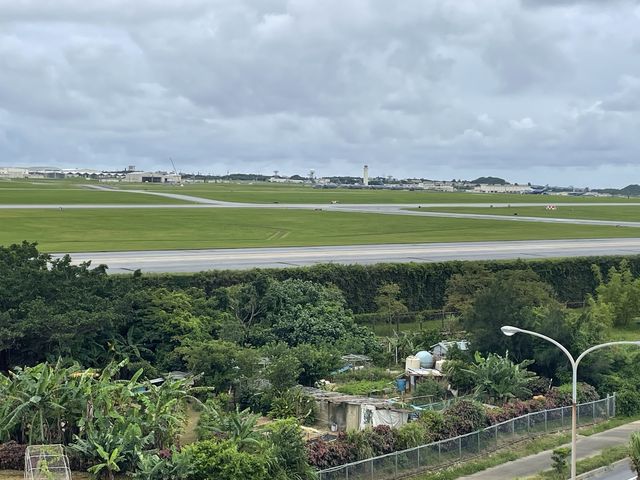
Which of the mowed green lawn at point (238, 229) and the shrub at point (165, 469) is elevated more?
the mowed green lawn at point (238, 229)

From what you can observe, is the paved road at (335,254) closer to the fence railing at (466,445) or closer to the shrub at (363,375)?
the shrub at (363,375)

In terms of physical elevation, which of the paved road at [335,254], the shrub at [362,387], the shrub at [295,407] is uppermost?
the paved road at [335,254]

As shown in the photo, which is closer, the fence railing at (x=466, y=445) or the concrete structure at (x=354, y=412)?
the fence railing at (x=466, y=445)

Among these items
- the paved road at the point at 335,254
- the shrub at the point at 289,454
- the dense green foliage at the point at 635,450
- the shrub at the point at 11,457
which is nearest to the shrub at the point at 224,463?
the shrub at the point at 289,454

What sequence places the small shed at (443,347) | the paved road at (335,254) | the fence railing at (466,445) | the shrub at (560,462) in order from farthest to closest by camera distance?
the paved road at (335,254) < the small shed at (443,347) < the shrub at (560,462) < the fence railing at (466,445)

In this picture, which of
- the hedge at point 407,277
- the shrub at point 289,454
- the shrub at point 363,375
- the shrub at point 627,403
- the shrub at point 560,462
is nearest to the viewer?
the shrub at point 289,454

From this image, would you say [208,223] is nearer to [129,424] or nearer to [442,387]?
[442,387]

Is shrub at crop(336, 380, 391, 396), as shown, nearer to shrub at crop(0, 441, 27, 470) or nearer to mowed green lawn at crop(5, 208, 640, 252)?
shrub at crop(0, 441, 27, 470)

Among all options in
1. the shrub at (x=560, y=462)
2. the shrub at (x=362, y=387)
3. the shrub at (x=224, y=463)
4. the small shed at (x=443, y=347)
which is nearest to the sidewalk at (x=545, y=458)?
the shrub at (x=560, y=462)
